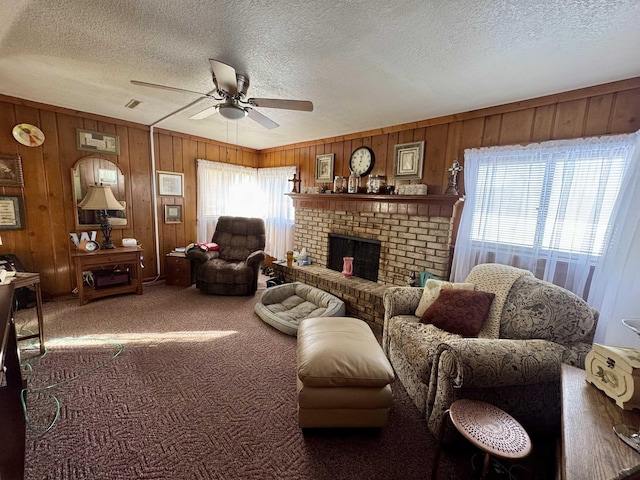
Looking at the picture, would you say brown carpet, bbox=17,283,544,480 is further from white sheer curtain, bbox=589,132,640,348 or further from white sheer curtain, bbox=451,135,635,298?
white sheer curtain, bbox=451,135,635,298

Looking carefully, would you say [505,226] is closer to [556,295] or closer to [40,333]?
[556,295]

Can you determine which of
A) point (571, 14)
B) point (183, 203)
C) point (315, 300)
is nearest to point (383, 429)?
point (315, 300)

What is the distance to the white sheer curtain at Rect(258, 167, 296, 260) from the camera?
490 centimetres

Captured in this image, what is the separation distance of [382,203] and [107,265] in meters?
3.56

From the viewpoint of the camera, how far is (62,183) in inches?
131

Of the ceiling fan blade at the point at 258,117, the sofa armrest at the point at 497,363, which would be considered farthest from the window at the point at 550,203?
the ceiling fan blade at the point at 258,117

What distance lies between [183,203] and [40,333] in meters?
2.62

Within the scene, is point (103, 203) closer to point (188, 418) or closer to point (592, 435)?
point (188, 418)

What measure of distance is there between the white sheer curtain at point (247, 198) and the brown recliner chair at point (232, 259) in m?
0.55

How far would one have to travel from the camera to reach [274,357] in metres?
2.36

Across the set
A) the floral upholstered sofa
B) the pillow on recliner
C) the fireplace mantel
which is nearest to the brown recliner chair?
the fireplace mantel

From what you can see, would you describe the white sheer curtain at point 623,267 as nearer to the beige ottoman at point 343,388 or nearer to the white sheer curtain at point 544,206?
the white sheer curtain at point 544,206

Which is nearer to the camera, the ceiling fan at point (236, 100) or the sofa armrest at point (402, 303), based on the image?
the ceiling fan at point (236, 100)

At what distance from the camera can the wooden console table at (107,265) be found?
3121 millimetres
